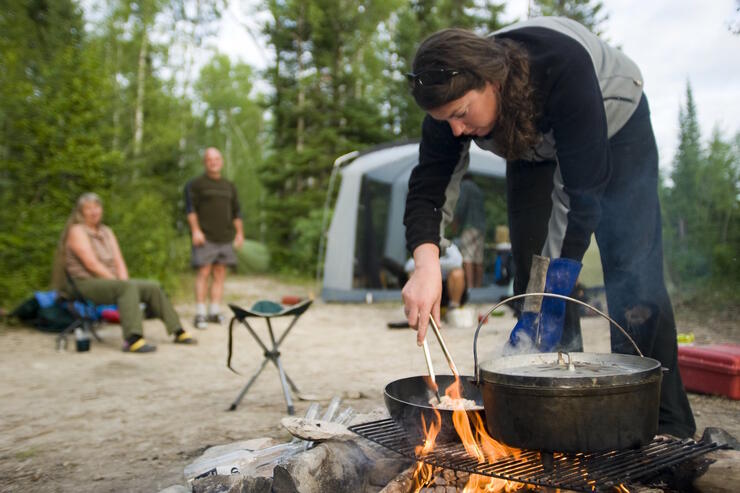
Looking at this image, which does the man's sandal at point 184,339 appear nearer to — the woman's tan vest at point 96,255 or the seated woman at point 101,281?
the seated woman at point 101,281

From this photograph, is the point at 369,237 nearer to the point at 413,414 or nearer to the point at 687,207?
the point at 687,207

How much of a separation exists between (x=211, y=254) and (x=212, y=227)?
31 cm

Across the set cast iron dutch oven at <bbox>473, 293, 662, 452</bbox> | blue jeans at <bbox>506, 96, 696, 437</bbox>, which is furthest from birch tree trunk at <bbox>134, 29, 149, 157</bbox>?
cast iron dutch oven at <bbox>473, 293, 662, 452</bbox>

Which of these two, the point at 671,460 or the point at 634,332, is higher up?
the point at 634,332

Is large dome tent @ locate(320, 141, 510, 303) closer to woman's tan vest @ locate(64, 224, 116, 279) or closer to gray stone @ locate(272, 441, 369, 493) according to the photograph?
woman's tan vest @ locate(64, 224, 116, 279)

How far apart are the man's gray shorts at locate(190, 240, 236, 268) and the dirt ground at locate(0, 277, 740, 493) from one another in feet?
2.75

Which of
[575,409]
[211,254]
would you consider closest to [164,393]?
[575,409]

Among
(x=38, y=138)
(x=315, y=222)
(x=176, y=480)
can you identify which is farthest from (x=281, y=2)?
(x=176, y=480)

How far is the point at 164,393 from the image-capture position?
3834mm

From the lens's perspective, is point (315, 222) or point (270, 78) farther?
point (270, 78)

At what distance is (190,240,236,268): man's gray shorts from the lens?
23.0 ft

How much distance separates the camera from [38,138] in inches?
298

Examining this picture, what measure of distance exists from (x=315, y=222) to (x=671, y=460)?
13.0m

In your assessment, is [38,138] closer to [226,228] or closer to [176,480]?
[226,228]
